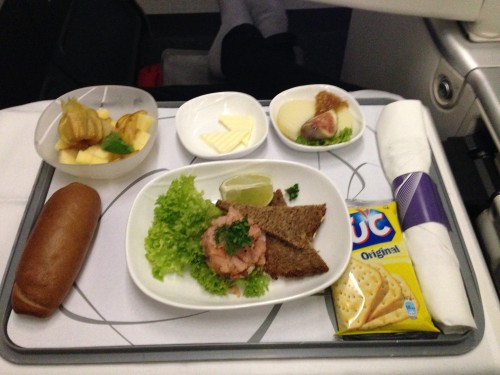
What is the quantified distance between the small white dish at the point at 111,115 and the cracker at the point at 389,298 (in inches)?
20.5

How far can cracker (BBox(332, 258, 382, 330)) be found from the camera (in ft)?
2.22

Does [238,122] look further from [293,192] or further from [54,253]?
[54,253]

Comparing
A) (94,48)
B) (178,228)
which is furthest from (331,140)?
(94,48)

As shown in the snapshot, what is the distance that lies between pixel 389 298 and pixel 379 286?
0.02m

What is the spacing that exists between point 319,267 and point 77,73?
1.12m

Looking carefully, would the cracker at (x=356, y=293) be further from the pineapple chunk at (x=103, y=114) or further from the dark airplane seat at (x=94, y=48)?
the dark airplane seat at (x=94, y=48)

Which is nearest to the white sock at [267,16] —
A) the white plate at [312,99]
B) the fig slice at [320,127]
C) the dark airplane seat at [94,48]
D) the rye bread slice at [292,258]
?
the dark airplane seat at [94,48]

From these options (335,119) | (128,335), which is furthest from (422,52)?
(128,335)

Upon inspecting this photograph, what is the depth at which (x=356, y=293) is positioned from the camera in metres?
0.70

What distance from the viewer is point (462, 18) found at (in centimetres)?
85

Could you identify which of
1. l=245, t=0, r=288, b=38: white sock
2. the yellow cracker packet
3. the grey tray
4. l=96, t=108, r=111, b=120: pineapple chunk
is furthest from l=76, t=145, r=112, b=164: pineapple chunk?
l=245, t=0, r=288, b=38: white sock

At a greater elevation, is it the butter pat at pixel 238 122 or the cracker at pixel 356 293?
the butter pat at pixel 238 122

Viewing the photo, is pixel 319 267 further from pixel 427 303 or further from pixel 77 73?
pixel 77 73

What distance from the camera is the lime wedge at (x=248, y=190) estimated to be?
82 centimetres
